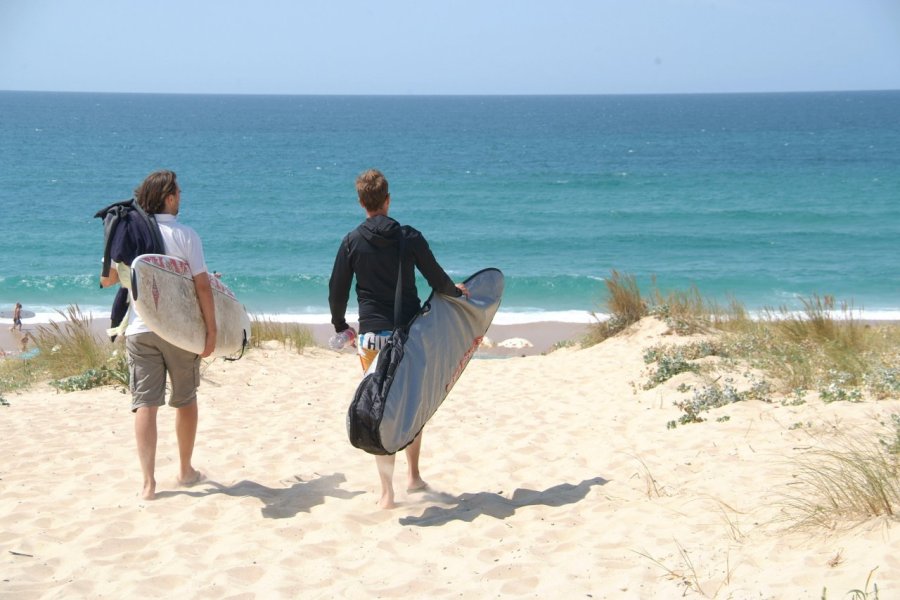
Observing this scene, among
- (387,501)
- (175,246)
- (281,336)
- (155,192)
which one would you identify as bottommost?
(281,336)

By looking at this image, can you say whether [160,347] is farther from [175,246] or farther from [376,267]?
[376,267]

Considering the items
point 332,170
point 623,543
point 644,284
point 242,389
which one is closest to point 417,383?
point 623,543

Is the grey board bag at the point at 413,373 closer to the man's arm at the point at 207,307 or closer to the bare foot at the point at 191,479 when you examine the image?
the man's arm at the point at 207,307

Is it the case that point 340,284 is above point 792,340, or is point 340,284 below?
above

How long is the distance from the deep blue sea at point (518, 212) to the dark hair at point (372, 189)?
781 centimetres

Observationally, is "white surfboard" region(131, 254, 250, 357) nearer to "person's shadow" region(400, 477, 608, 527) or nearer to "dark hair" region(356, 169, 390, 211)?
"dark hair" region(356, 169, 390, 211)

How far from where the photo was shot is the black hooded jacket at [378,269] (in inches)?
173

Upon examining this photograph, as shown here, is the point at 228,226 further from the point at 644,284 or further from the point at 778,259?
the point at 778,259

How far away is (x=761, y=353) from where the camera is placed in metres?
7.96

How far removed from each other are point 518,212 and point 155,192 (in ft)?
90.3

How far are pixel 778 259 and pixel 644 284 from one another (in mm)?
5179

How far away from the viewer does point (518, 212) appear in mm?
31500

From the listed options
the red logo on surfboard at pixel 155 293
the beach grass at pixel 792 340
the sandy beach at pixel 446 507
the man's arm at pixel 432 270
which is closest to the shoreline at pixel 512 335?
the beach grass at pixel 792 340

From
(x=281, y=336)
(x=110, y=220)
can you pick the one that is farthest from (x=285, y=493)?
(x=281, y=336)
